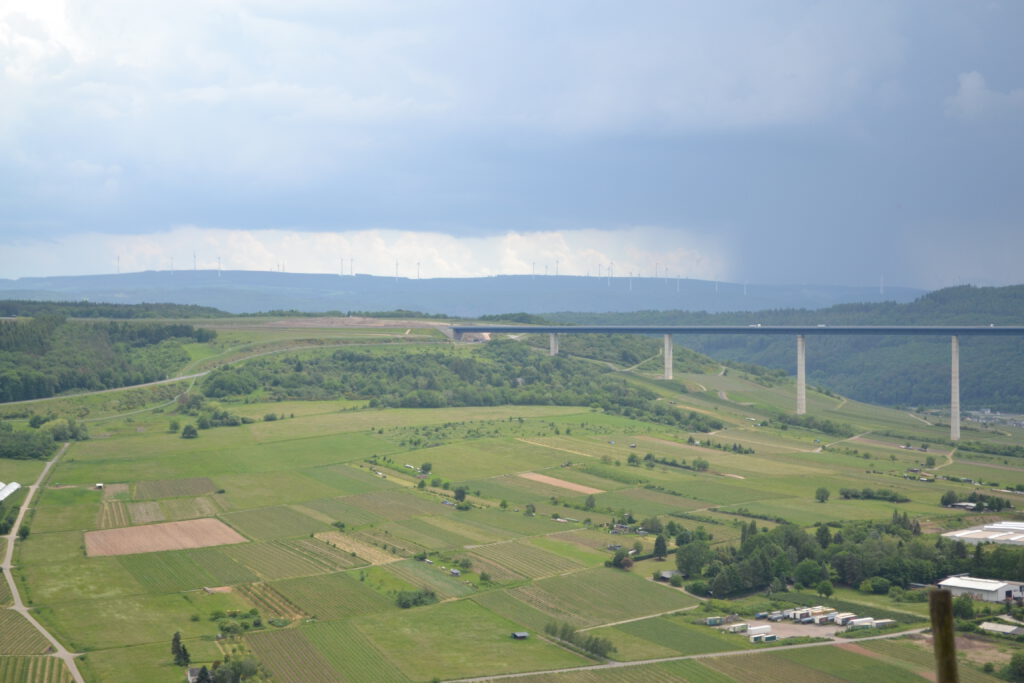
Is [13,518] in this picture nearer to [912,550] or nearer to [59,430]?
[59,430]

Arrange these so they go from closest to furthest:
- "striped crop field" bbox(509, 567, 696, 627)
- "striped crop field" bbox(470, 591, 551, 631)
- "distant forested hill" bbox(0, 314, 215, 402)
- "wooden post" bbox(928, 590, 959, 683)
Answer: "wooden post" bbox(928, 590, 959, 683) < "striped crop field" bbox(470, 591, 551, 631) < "striped crop field" bbox(509, 567, 696, 627) < "distant forested hill" bbox(0, 314, 215, 402)

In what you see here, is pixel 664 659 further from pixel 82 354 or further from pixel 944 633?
pixel 82 354

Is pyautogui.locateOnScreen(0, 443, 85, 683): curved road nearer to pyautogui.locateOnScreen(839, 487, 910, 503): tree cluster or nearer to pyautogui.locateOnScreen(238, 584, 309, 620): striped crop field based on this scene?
pyautogui.locateOnScreen(238, 584, 309, 620): striped crop field

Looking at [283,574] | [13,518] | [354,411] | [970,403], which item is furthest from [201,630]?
[970,403]

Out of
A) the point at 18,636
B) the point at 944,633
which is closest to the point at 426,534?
the point at 18,636

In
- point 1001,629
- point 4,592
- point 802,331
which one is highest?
point 802,331

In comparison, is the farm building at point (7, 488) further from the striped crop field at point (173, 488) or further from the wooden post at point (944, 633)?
the wooden post at point (944, 633)

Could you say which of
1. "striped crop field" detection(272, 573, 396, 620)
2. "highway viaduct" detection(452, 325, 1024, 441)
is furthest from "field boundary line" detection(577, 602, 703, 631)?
"highway viaduct" detection(452, 325, 1024, 441)

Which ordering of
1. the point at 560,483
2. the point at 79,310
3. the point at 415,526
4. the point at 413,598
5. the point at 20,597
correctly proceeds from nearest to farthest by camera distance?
the point at 20,597, the point at 413,598, the point at 415,526, the point at 560,483, the point at 79,310
